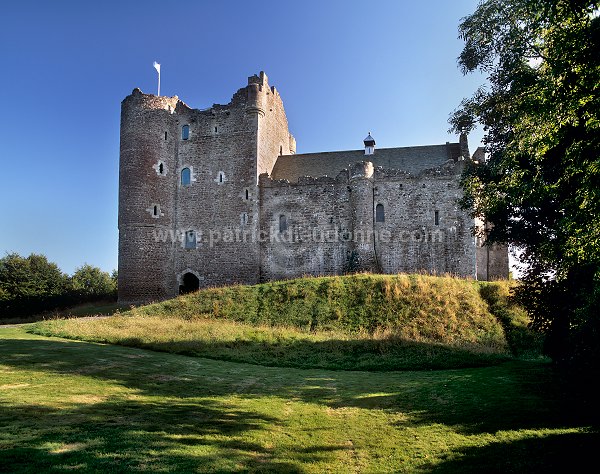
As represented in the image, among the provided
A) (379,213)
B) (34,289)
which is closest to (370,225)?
(379,213)

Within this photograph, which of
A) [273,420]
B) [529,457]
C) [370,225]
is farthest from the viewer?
[370,225]

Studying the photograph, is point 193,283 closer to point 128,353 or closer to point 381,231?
point 381,231

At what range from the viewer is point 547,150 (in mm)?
13562

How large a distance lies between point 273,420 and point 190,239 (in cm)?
2916

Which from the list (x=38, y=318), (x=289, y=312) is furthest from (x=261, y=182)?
(x=38, y=318)

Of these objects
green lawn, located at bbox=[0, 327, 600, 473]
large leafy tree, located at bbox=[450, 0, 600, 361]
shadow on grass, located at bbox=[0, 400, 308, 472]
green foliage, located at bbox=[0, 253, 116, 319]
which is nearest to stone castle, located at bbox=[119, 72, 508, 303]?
green foliage, located at bbox=[0, 253, 116, 319]

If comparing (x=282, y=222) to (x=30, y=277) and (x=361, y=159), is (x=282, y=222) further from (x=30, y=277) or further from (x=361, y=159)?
(x=30, y=277)

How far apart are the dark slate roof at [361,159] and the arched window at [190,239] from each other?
798 cm

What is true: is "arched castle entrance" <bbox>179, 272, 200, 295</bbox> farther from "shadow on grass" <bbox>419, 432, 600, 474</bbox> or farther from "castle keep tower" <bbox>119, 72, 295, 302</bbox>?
"shadow on grass" <bbox>419, 432, 600, 474</bbox>

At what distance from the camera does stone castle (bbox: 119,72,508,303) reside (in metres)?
34.3

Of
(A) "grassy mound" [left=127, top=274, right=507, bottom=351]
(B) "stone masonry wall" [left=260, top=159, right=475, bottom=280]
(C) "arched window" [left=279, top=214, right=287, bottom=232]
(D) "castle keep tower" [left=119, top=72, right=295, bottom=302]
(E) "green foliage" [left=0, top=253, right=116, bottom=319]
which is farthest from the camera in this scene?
(E) "green foliage" [left=0, top=253, right=116, bottom=319]

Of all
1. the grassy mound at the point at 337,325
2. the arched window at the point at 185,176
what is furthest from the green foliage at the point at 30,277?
the grassy mound at the point at 337,325

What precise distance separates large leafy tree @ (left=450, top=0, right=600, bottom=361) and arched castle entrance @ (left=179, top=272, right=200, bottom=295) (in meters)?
24.1

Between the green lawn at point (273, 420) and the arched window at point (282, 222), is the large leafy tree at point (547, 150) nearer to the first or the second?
the green lawn at point (273, 420)
